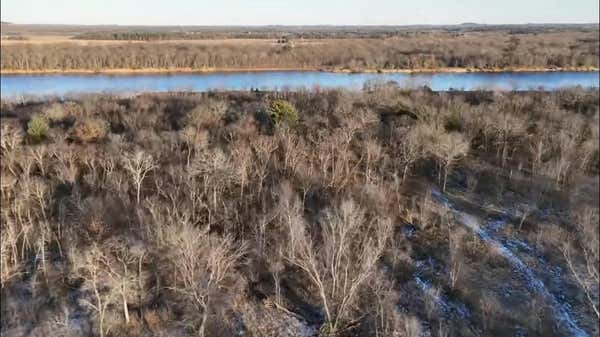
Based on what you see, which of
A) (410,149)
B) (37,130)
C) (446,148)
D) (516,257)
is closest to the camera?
(516,257)

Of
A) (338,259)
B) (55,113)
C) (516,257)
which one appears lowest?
(516,257)

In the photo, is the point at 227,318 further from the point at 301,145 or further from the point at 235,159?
the point at 301,145

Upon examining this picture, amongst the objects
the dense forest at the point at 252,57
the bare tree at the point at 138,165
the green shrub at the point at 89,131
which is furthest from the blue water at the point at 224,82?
the bare tree at the point at 138,165

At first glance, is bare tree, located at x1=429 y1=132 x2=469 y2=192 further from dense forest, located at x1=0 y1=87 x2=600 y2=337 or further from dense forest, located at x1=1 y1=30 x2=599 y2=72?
dense forest, located at x1=1 y1=30 x2=599 y2=72

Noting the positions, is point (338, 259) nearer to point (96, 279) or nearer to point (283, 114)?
point (96, 279)

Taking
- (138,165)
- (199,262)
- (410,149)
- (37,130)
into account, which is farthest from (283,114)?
(199,262)

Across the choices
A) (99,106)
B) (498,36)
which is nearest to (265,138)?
(99,106)
